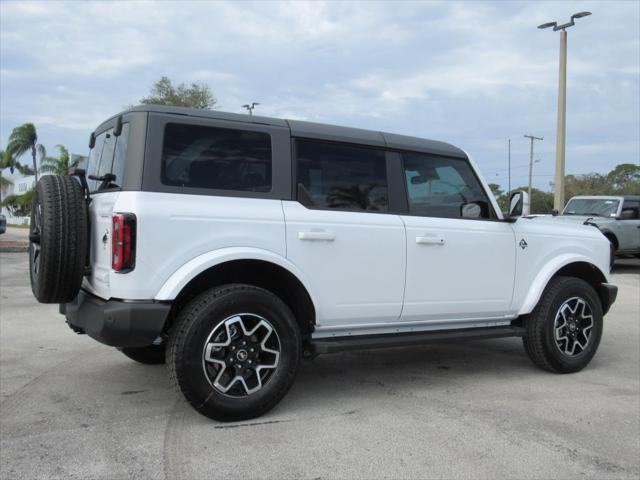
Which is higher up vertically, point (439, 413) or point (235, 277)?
→ point (235, 277)

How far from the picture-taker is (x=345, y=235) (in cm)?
429

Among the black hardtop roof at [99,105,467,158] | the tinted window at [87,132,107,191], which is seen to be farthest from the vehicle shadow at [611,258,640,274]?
the tinted window at [87,132,107,191]

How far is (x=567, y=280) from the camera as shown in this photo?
5348 millimetres

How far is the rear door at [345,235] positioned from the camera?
418 cm

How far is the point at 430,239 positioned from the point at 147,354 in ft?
8.21

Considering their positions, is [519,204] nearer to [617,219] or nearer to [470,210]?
[470,210]

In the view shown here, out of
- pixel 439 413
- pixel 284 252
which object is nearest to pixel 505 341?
pixel 439 413

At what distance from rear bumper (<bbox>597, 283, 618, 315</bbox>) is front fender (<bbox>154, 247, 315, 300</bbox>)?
3.22 m

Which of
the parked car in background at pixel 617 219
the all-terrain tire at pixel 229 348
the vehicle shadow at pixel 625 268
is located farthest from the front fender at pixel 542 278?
the vehicle shadow at pixel 625 268

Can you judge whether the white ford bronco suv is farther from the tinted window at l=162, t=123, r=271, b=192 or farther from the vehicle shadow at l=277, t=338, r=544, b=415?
the vehicle shadow at l=277, t=338, r=544, b=415

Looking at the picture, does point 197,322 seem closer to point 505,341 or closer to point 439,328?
point 439,328

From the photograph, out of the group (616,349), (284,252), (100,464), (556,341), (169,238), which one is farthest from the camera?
(616,349)

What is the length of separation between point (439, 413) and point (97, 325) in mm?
2252

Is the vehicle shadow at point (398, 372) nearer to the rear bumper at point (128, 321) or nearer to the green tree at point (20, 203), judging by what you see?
the rear bumper at point (128, 321)
